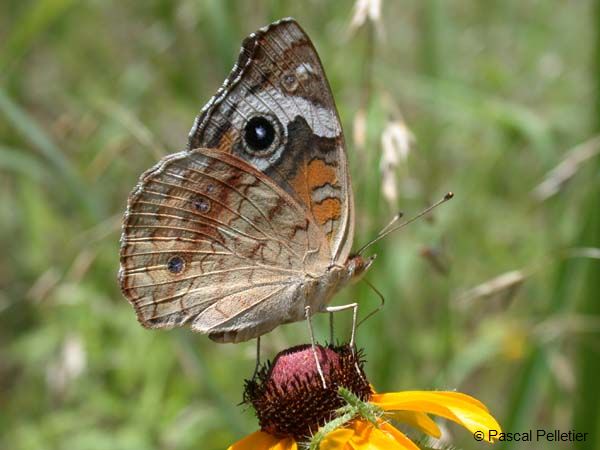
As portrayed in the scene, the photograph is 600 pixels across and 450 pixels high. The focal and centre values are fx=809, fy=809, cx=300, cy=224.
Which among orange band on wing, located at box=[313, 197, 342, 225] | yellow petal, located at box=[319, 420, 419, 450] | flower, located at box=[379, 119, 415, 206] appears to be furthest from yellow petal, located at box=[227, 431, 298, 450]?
flower, located at box=[379, 119, 415, 206]

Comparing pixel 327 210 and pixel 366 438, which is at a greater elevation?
pixel 327 210

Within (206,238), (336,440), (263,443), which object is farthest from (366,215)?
(336,440)

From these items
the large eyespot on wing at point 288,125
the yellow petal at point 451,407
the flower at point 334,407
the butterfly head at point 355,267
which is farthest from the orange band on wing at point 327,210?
the yellow petal at point 451,407

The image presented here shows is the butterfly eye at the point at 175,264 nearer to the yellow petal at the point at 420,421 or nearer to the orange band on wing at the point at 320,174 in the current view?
the orange band on wing at the point at 320,174

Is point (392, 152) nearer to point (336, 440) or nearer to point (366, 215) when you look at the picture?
point (366, 215)

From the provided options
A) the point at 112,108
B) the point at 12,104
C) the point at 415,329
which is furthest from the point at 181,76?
the point at 415,329

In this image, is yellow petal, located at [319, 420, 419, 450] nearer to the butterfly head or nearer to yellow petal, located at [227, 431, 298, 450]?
yellow petal, located at [227, 431, 298, 450]

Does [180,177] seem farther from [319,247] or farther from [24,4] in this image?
Answer: [24,4]
